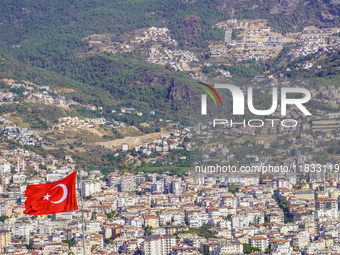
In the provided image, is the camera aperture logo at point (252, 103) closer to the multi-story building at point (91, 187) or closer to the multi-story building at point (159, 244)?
the multi-story building at point (159, 244)

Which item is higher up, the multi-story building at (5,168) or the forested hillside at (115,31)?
the forested hillside at (115,31)

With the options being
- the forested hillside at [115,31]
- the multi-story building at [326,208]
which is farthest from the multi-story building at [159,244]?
the forested hillside at [115,31]

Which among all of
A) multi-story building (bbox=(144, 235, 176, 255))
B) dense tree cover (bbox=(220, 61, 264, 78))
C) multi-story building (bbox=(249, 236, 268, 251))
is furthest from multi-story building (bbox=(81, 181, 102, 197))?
dense tree cover (bbox=(220, 61, 264, 78))

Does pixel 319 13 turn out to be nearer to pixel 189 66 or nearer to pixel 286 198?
pixel 189 66

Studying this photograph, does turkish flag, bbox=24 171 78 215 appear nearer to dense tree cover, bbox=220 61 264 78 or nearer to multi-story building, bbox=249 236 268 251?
multi-story building, bbox=249 236 268 251

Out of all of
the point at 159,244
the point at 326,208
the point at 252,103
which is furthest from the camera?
the point at 326,208

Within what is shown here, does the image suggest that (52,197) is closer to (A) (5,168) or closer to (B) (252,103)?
(B) (252,103)

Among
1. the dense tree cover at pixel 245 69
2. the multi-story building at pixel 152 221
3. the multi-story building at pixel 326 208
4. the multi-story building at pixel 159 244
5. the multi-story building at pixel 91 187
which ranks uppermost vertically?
the dense tree cover at pixel 245 69

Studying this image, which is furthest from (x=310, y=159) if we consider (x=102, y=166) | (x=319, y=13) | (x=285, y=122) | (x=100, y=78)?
(x=319, y=13)

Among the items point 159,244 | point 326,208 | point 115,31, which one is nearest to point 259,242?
point 159,244

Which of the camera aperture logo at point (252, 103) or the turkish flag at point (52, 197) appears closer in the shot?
the turkish flag at point (52, 197)
